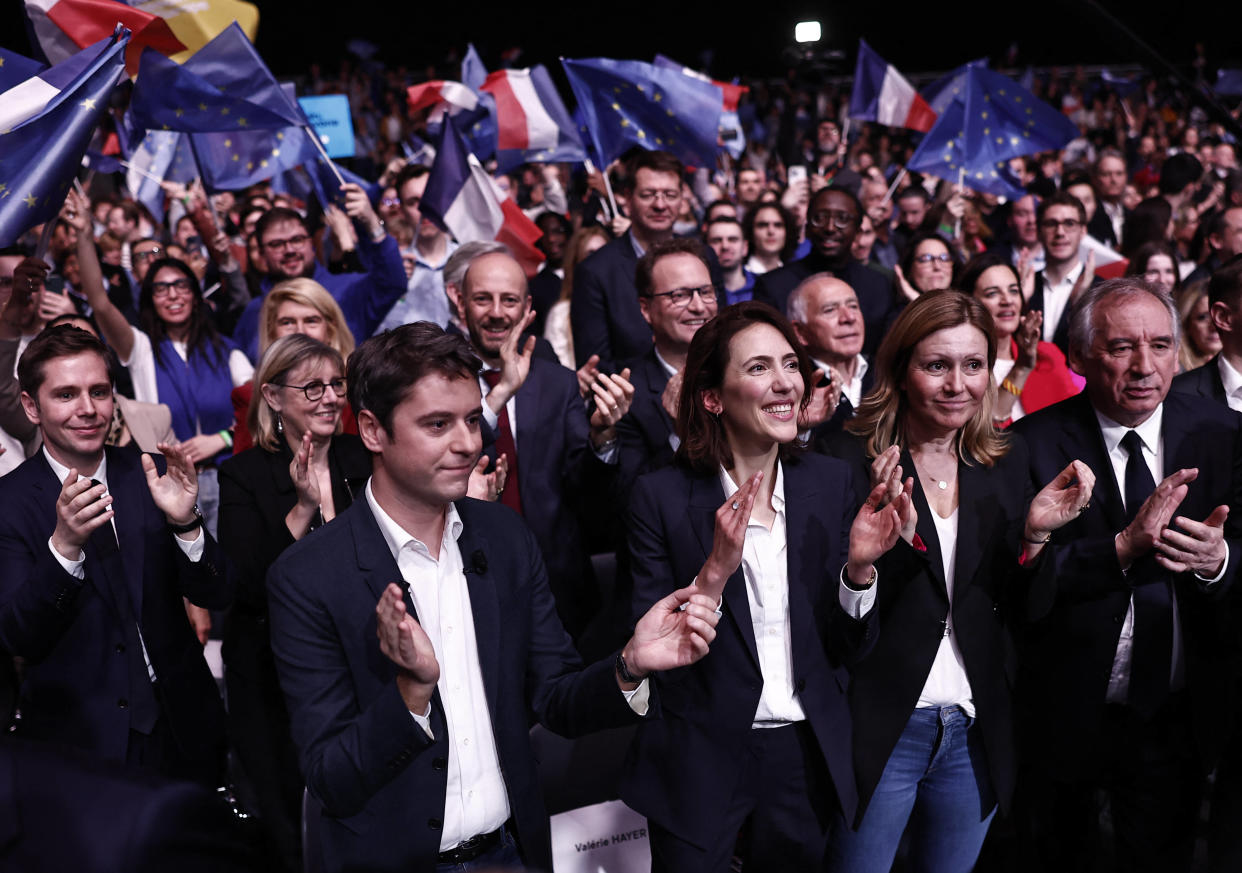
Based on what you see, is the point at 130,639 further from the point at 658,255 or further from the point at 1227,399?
the point at 1227,399

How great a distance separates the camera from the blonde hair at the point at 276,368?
374cm

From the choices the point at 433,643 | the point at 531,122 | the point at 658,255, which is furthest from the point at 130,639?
the point at 531,122

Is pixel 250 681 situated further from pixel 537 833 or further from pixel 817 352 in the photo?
pixel 817 352

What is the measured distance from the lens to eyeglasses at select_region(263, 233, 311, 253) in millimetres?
5668

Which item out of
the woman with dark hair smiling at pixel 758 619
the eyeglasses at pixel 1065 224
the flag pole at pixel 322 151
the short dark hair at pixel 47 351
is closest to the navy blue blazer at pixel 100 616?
the short dark hair at pixel 47 351

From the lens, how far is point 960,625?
2949mm

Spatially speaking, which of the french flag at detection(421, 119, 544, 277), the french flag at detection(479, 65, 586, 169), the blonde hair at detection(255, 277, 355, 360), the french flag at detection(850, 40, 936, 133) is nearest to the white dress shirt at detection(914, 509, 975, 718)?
the blonde hair at detection(255, 277, 355, 360)

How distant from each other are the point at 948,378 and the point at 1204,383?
4.30ft

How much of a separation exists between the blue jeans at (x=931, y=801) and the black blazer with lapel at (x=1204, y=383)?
5.21ft

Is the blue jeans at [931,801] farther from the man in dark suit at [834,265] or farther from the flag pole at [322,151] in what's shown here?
the flag pole at [322,151]

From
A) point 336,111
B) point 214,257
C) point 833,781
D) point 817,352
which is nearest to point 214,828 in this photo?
point 833,781

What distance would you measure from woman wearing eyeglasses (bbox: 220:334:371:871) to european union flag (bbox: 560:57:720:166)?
351 cm

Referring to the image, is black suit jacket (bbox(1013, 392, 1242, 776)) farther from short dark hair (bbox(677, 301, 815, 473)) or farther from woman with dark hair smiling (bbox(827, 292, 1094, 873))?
short dark hair (bbox(677, 301, 815, 473))

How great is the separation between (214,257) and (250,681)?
15.3 ft
